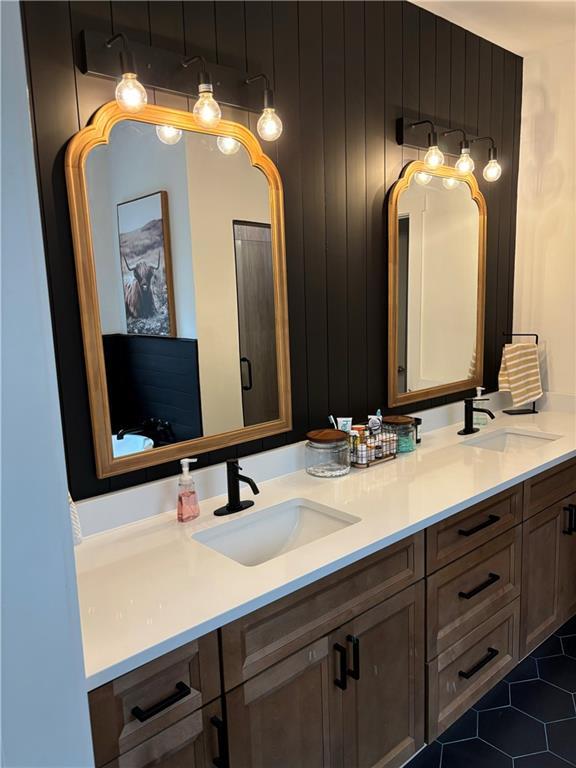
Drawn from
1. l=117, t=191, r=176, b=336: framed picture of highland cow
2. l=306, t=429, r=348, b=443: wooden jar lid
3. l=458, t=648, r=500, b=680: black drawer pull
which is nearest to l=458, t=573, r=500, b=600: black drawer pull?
l=458, t=648, r=500, b=680: black drawer pull

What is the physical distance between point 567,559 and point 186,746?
5.79 ft

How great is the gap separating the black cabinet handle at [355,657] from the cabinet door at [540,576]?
35.4 inches

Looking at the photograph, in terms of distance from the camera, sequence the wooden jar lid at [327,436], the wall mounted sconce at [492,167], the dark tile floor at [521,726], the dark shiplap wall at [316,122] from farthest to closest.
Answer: the wall mounted sconce at [492,167] < the wooden jar lid at [327,436] < the dark tile floor at [521,726] < the dark shiplap wall at [316,122]

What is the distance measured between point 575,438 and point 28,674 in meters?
2.23

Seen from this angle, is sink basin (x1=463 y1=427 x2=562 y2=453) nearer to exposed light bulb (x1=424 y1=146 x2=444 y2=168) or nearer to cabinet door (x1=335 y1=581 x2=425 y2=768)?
cabinet door (x1=335 y1=581 x2=425 y2=768)

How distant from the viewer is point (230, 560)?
1.33m

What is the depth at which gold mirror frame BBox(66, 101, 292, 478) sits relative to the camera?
4.52 feet

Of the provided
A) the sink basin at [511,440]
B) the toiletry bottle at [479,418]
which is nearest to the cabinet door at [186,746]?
the sink basin at [511,440]

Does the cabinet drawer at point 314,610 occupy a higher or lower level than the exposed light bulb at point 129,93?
lower

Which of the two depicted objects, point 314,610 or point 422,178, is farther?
point 422,178

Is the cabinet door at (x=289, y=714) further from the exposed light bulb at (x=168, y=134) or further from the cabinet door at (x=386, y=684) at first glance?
the exposed light bulb at (x=168, y=134)

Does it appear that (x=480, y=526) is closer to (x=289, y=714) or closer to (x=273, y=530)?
(x=273, y=530)

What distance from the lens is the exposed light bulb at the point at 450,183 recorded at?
7.89 ft

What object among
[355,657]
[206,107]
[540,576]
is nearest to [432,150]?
[206,107]
